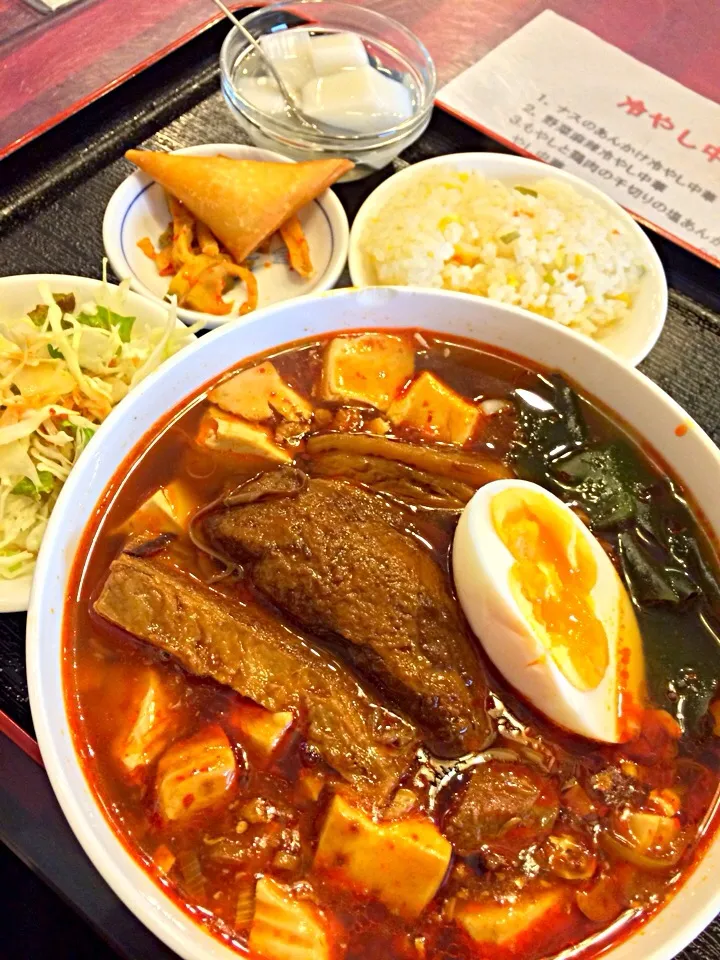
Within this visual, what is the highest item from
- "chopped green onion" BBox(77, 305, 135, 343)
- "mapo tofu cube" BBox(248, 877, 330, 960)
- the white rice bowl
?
the white rice bowl

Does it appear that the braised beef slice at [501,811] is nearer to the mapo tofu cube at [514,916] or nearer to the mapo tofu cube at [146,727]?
the mapo tofu cube at [514,916]

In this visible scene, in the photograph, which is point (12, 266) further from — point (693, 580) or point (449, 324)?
point (693, 580)

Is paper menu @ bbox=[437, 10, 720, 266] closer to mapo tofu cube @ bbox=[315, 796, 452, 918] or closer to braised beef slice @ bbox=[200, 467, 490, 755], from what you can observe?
braised beef slice @ bbox=[200, 467, 490, 755]

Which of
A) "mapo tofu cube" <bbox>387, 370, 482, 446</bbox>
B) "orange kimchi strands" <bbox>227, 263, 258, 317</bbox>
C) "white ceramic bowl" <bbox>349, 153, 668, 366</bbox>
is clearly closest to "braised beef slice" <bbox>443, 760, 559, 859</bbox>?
"mapo tofu cube" <bbox>387, 370, 482, 446</bbox>

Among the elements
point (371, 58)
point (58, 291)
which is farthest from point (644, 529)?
point (371, 58)

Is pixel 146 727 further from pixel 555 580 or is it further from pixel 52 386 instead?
pixel 52 386

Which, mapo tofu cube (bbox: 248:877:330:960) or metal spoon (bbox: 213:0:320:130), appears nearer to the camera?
→ mapo tofu cube (bbox: 248:877:330:960)
